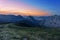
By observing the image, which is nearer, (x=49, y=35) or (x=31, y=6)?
(x=49, y=35)

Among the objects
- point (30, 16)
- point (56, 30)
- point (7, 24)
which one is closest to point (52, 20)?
point (56, 30)

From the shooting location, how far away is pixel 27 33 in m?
3.17

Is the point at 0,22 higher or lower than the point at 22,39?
higher

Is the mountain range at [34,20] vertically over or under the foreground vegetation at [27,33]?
over

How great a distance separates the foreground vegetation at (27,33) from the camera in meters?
3.14

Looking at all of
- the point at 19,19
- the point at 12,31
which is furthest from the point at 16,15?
the point at 12,31

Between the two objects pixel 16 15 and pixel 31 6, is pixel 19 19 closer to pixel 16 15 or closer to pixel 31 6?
pixel 16 15

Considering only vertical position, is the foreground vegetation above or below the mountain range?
below

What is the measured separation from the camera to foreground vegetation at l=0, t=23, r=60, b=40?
3.14m

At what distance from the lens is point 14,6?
3350 millimetres

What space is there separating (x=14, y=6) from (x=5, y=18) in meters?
0.32

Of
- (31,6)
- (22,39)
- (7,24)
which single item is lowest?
(22,39)

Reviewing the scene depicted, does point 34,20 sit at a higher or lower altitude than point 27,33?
higher

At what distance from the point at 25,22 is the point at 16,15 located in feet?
0.76
